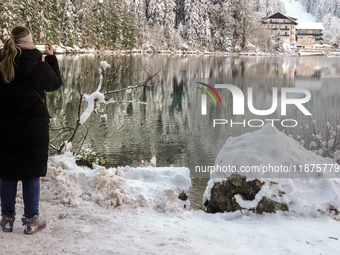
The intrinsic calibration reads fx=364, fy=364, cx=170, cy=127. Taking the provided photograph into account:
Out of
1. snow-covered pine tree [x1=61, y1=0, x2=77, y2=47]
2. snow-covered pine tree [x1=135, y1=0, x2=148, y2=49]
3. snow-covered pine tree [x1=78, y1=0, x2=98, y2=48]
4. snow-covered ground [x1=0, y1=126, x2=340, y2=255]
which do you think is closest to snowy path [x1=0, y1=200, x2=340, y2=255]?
snow-covered ground [x1=0, y1=126, x2=340, y2=255]

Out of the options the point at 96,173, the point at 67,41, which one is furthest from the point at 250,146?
the point at 67,41

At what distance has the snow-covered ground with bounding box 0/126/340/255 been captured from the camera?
2.75 meters

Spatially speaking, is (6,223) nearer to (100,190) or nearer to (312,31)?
(100,190)

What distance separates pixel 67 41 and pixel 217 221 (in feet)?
153

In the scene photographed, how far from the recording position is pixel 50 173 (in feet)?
12.6

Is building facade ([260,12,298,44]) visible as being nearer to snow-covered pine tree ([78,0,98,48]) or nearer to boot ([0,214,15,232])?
snow-covered pine tree ([78,0,98,48])

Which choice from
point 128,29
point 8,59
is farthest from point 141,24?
point 8,59

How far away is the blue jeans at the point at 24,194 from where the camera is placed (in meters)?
2.69

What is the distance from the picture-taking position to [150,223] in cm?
337

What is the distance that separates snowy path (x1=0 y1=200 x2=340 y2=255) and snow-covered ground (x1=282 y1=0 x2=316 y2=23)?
187 ft

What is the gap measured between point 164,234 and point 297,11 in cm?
6879

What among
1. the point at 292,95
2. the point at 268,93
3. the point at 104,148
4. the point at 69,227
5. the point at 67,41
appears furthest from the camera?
the point at 67,41

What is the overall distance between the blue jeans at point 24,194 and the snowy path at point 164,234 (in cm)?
18

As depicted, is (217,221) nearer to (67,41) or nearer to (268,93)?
(268,93)
